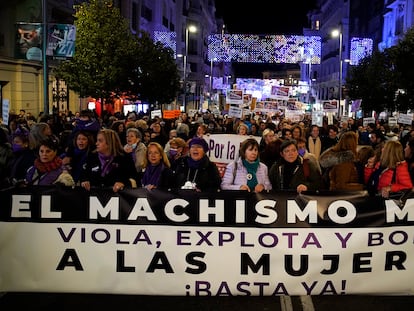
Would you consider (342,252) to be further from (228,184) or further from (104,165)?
(104,165)

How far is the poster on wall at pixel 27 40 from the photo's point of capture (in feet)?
58.1

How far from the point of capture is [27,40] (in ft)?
58.5

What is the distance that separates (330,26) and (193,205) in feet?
308

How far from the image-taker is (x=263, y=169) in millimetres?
7539

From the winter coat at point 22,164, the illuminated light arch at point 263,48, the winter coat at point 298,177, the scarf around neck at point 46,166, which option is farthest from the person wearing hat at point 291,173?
the illuminated light arch at point 263,48

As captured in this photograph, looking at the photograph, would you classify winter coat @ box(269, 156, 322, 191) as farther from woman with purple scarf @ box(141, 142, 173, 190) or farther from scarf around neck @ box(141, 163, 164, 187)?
scarf around neck @ box(141, 163, 164, 187)

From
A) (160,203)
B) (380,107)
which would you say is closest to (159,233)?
(160,203)

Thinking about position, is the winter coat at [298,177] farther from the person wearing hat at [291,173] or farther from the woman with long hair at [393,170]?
the woman with long hair at [393,170]

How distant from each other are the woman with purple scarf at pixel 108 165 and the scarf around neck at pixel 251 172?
137 centimetres

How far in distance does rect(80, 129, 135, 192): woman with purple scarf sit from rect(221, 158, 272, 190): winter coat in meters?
1.14

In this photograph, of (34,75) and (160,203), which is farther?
(34,75)

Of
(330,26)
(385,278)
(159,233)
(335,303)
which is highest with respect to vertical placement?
(330,26)

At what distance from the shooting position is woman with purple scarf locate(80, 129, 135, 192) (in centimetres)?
742

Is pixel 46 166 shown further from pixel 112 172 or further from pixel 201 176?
pixel 201 176
